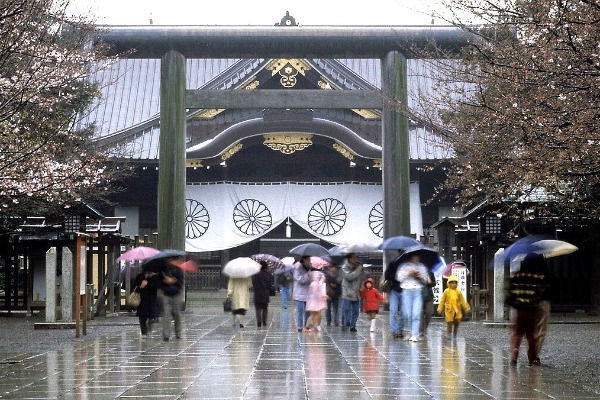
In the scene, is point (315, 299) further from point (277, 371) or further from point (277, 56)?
point (277, 371)

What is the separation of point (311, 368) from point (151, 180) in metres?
21.8

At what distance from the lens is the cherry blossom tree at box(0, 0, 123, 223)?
555 inches

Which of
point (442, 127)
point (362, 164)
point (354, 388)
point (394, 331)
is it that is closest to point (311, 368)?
point (354, 388)

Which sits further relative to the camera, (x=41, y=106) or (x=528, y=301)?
(x=41, y=106)

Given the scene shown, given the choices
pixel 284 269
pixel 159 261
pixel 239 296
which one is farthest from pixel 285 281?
pixel 159 261

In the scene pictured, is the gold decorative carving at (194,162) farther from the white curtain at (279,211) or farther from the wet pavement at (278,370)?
the wet pavement at (278,370)

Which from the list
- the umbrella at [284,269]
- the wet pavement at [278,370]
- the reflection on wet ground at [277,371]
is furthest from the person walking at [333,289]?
the umbrella at [284,269]

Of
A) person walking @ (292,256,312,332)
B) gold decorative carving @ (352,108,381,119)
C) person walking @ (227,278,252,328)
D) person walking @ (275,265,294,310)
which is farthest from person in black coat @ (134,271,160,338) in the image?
gold decorative carving @ (352,108,381,119)

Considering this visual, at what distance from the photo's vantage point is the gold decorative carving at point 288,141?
31.7 metres

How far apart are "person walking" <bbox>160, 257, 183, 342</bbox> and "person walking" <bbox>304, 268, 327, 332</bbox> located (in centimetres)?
262

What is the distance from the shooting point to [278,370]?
12.1 metres

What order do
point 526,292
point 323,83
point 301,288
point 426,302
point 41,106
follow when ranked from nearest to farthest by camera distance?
point 526,292
point 426,302
point 41,106
point 301,288
point 323,83

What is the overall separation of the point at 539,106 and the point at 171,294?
652 centimetres

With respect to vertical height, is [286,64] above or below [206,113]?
above
